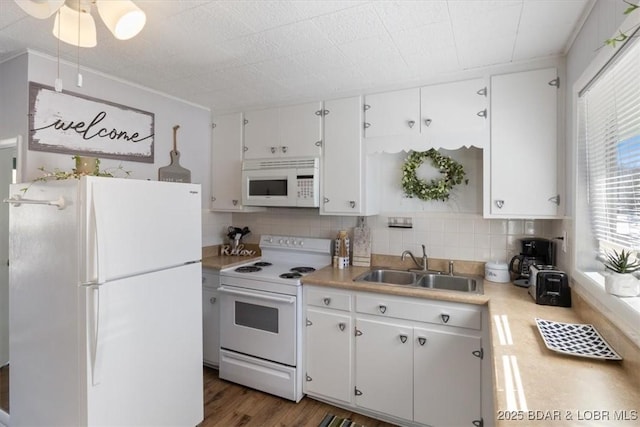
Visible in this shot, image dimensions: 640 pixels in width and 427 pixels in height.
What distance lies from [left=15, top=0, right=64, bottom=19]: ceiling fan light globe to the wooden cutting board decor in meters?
1.70

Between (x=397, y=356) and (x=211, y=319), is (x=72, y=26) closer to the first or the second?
(x=211, y=319)

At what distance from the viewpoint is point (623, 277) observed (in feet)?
4.12

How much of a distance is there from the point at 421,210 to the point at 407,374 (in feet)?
3.98

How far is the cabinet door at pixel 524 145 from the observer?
2055mm

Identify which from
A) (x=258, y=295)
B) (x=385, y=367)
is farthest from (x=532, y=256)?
(x=258, y=295)

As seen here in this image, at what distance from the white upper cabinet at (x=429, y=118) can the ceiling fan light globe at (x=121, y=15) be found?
1.71 meters

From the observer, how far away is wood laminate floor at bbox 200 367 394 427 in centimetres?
223

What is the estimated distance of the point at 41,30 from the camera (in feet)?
5.74

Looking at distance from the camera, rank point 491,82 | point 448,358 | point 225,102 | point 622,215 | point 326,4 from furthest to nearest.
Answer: point 225,102
point 491,82
point 448,358
point 326,4
point 622,215

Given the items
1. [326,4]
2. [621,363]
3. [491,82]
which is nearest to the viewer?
[621,363]

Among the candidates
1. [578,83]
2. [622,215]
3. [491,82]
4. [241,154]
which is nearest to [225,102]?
[241,154]

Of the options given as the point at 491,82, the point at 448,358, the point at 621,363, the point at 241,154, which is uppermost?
the point at 491,82

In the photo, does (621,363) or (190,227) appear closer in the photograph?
(621,363)

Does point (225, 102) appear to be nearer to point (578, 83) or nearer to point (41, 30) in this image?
point (41, 30)
